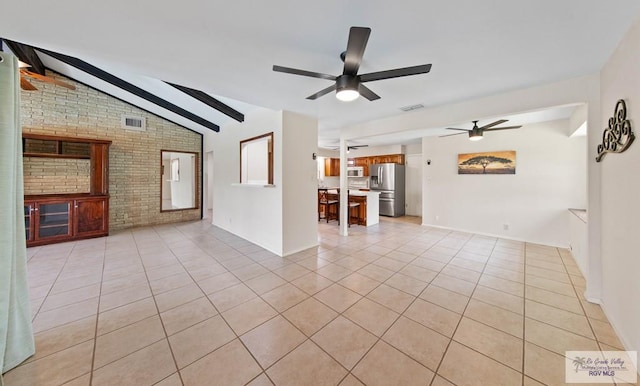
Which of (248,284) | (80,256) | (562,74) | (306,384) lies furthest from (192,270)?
(562,74)

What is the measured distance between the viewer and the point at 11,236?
1.47 metres

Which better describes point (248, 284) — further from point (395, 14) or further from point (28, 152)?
point (28, 152)

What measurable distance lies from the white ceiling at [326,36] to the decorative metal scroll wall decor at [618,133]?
60cm

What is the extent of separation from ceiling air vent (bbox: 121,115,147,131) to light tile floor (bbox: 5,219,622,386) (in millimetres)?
3194

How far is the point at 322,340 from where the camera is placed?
5.92 feet

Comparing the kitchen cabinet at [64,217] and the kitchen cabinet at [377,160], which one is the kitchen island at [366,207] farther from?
the kitchen cabinet at [64,217]

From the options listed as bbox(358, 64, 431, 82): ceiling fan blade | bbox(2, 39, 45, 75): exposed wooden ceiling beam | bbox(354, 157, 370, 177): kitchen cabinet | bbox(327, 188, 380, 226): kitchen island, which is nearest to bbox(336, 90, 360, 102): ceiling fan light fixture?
bbox(358, 64, 431, 82): ceiling fan blade

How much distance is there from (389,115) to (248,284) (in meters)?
3.62

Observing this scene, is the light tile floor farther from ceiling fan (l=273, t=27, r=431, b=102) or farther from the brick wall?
ceiling fan (l=273, t=27, r=431, b=102)

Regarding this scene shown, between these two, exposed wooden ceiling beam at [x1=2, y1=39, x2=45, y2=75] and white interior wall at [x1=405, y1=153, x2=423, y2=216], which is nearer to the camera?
exposed wooden ceiling beam at [x1=2, y1=39, x2=45, y2=75]

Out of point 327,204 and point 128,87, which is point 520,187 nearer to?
point 327,204

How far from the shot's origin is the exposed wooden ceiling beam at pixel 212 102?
4.27m

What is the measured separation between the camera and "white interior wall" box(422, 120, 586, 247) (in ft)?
13.6

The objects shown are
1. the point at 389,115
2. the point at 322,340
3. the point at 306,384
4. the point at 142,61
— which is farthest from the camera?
the point at 389,115
